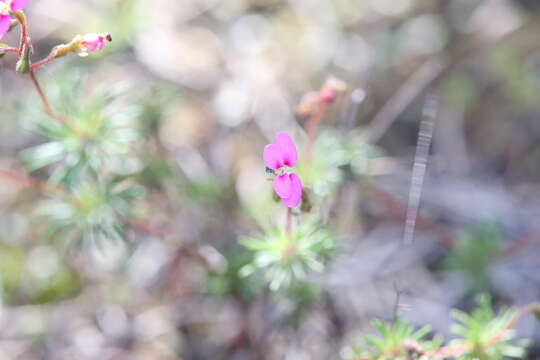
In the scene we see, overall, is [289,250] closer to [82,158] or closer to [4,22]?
[82,158]

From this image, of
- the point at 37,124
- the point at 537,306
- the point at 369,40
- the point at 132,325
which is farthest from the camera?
the point at 369,40

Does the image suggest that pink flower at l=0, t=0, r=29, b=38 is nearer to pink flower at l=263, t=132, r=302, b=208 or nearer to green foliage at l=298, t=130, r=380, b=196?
pink flower at l=263, t=132, r=302, b=208

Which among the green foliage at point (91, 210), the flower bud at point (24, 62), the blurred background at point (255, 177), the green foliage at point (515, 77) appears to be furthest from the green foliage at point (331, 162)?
the green foliage at point (515, 77)

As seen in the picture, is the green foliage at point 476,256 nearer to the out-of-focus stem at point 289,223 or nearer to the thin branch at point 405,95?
the thin branch at point 405,95

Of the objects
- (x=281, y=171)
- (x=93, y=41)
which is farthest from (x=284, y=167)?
(x=93, y=41)

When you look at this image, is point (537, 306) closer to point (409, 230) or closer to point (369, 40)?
point (409, 230)

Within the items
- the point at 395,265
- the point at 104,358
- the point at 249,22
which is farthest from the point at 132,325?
the point at 249,22

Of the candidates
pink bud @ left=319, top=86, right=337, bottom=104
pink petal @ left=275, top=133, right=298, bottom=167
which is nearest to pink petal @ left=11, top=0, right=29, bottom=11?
pink petal @ left=275, top=133, right=298, bottom=167
